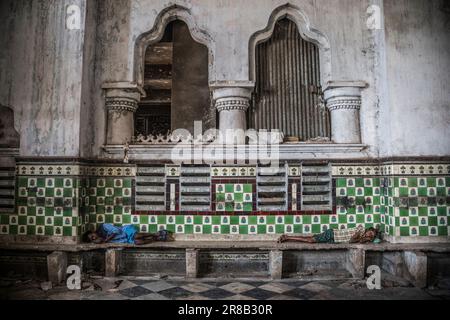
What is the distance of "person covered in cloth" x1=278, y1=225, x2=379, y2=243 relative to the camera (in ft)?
17.2

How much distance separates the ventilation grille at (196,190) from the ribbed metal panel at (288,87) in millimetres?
1283

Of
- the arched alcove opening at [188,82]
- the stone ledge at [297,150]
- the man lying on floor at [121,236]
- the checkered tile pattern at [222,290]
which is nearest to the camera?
the checkered tile pattern at [222,290]

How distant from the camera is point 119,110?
5.73 metres

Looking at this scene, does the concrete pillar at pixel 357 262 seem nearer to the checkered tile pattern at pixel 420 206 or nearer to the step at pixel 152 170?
the checkered tile pattern at pixel 420 206

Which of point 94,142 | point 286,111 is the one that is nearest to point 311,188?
point 286,111

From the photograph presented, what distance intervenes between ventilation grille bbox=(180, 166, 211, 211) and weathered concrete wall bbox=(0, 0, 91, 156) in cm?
179

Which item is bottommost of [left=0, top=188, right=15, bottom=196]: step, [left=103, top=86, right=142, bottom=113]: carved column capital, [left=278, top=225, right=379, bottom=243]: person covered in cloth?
[left=278, top=225, right=379, bottom=243]: person covered in cloth

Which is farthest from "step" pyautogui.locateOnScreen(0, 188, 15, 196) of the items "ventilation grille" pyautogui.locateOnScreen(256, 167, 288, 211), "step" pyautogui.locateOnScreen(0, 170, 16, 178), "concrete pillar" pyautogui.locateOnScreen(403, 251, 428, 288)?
"concrete pillar" pyautogui.locateOnScreen(403, 251, 428, 288)

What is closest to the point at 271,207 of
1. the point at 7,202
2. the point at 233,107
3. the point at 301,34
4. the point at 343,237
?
the point at 343,237

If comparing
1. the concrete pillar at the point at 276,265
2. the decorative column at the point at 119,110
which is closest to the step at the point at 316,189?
the concrete pillar at the point at 276,265

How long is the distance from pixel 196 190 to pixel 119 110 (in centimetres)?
192

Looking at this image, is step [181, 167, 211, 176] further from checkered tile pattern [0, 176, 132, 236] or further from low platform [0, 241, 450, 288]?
checkered tile pattern [0, 176, 132, 236]

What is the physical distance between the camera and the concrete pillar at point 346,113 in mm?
5555
